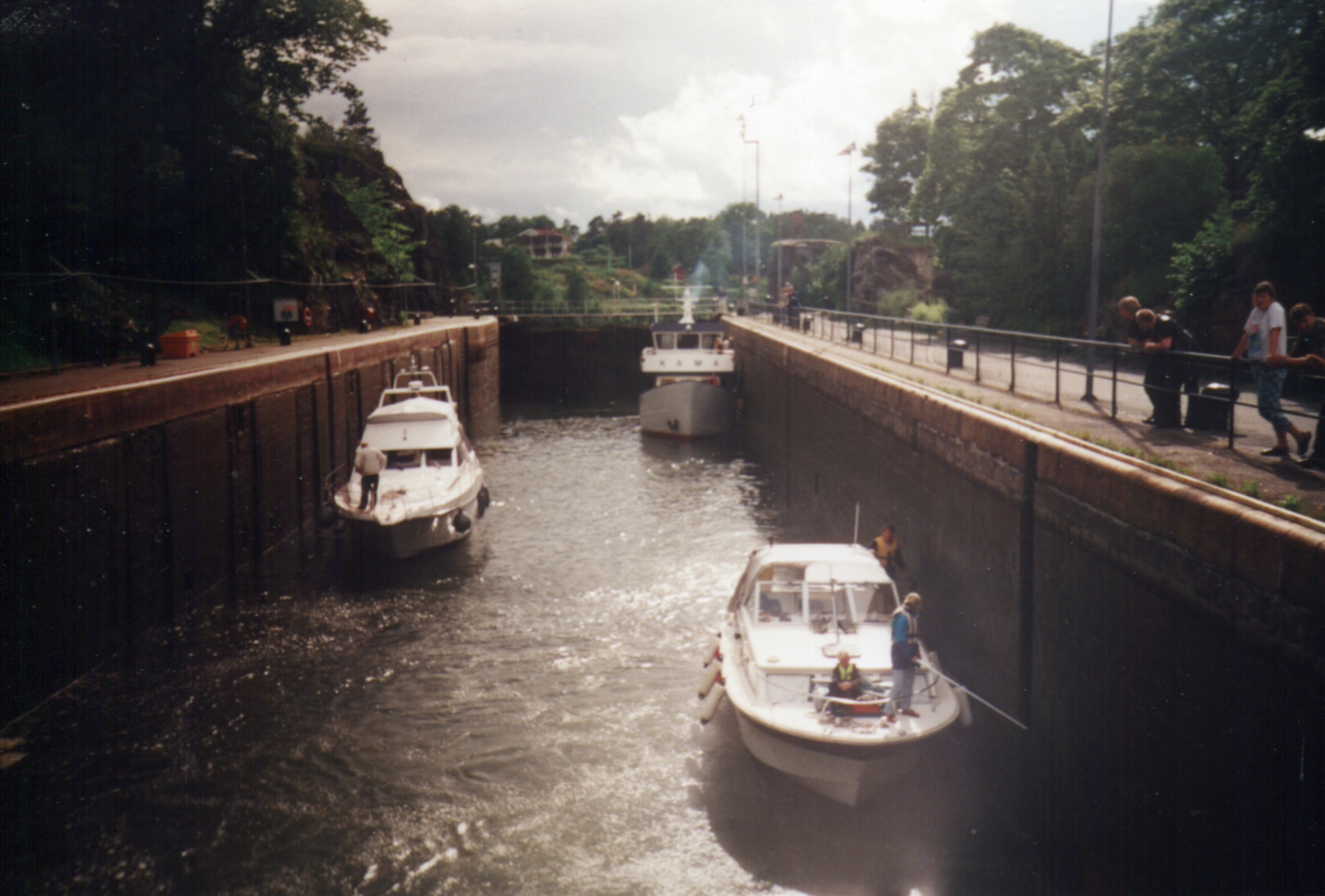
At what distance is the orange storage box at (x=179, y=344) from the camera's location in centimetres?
2417

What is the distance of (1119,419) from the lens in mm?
12141

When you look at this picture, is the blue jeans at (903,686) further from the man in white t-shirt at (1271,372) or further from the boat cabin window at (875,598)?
the man in white t-shirt at (1271,372)

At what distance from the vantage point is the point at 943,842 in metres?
9.55

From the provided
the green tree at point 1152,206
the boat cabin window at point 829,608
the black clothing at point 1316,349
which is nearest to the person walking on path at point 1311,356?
the black clothing at point 1316,349

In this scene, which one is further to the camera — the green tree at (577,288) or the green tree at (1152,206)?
the green tree at (577,288)

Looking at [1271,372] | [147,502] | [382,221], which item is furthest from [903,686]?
[382,221]

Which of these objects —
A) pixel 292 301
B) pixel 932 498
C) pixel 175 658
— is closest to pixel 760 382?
pixel 292 301

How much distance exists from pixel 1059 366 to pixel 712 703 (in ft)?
22.3

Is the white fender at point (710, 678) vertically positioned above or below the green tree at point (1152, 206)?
below

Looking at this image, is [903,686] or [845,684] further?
[903,686]

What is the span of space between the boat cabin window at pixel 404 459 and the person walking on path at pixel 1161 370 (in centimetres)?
1445

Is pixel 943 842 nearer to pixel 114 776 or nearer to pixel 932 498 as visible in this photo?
pixel 932 498

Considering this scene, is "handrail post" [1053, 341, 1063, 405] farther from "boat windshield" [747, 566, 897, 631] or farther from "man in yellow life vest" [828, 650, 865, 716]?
"man in yellow life vest" [828, 650, 865, 716]

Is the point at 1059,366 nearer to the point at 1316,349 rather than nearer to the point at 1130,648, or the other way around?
the point at 1316,349
